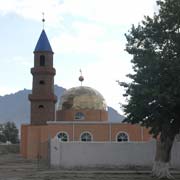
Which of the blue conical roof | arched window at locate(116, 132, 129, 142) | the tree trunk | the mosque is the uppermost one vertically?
the blue conical roof

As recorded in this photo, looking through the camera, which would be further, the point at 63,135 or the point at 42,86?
the point at 42,86

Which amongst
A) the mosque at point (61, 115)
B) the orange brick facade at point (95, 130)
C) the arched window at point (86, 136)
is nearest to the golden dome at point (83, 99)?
the mosque at point (61, 115)

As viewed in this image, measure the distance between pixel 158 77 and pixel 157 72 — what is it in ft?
0.84

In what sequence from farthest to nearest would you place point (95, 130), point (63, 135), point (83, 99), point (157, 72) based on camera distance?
1. point (83, 99)
2. point (95, 130)
3. point (63, 135)
4. point (157, 72)

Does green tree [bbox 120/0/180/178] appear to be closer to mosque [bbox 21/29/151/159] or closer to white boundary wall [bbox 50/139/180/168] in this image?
white boundary wall [bbox 50/139/180/168]

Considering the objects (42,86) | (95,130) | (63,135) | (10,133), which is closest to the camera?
(63,135)

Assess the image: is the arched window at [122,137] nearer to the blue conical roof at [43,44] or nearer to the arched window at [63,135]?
the arched window at [63,135]

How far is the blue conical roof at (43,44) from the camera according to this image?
6025cm

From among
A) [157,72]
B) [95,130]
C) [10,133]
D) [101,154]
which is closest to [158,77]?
[157,72]

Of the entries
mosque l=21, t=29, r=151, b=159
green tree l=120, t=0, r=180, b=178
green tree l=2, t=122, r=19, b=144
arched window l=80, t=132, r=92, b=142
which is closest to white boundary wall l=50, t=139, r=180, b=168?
green tree l=120, t=0, r=180, b=178

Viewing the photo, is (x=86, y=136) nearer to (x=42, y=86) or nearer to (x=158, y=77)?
(x=42, y=86)

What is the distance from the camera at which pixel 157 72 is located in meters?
25.1

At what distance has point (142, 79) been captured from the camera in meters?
25.5

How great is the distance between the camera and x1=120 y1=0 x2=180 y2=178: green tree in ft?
81.7
